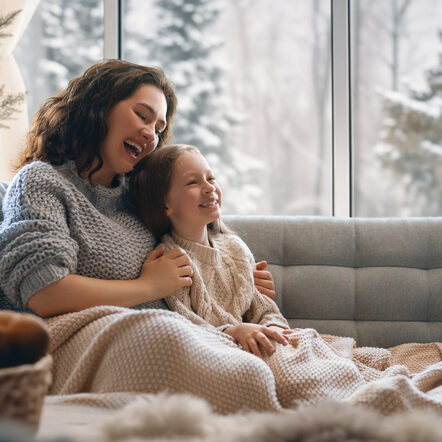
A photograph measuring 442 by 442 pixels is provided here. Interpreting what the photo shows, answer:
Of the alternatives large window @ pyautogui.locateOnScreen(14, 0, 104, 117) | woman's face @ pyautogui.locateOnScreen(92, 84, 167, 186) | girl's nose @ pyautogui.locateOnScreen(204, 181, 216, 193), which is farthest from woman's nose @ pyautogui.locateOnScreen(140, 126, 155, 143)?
large window @ pyautogui.locateOnScreen(14, 0, 104, 117)

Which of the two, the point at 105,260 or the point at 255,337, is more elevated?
the point at 105,260

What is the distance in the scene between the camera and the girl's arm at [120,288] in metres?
1.39

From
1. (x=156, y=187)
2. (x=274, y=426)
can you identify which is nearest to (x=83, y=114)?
(x=156, y=187)

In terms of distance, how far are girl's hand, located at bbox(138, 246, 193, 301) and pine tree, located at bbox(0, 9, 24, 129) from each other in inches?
52.9

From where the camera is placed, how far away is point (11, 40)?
2.69 meters

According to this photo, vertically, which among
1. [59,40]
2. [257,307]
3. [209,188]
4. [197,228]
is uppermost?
[59,40]

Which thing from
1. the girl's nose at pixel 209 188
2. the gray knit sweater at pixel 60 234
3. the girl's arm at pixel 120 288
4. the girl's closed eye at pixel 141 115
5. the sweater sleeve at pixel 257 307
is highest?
the girl's closed eye at pixel 141 115

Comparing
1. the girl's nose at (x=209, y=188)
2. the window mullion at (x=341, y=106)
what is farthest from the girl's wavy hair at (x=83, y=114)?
the window mullion at (x=341, y=106)

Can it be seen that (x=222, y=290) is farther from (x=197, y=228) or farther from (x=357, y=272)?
(x=357, y=272)

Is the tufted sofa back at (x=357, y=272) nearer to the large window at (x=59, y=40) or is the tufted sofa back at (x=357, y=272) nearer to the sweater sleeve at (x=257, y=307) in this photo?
the sweater sleeve at (x=257, y=307)

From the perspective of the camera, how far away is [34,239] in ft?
4.53

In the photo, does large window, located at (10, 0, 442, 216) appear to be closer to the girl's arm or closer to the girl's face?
the girl's face

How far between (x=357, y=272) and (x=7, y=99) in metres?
1.62

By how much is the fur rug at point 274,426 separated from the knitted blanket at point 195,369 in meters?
0.29
